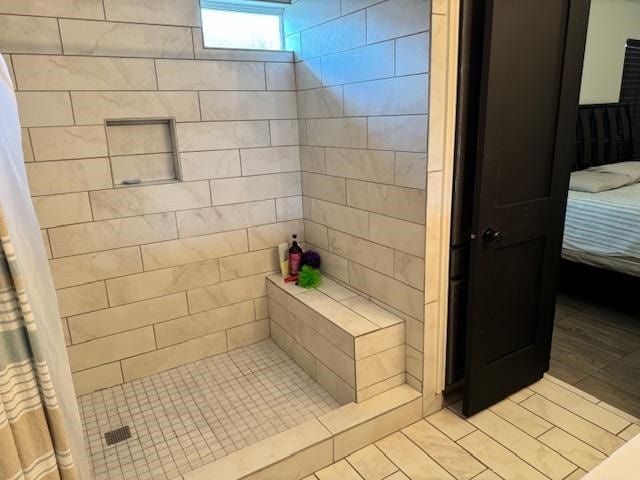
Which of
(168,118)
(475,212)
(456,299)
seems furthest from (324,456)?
(168,118)

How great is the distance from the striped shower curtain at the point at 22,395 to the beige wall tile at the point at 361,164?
1.50 metres

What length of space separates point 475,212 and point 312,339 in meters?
1.06

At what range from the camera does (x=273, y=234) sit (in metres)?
2.72

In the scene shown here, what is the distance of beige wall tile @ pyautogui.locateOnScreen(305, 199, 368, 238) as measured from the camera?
227 centimetres

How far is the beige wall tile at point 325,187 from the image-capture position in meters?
2.38

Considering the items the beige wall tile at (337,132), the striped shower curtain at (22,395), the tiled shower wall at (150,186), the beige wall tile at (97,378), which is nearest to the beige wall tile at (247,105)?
the tiled shower wall at (150,186)

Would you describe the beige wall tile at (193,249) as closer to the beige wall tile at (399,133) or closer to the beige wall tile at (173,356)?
the beige wall tile at (173,356)

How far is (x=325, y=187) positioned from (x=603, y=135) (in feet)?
11.0

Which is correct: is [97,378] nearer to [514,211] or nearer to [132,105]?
[132,105]

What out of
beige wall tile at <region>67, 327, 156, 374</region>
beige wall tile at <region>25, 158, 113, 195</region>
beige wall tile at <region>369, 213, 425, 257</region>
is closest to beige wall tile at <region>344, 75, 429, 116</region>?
beige wall tile at <region>369, 213, 425, 257</region>

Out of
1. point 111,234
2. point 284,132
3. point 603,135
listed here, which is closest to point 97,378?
point 111,234

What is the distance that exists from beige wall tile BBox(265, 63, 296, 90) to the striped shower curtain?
1848 mm

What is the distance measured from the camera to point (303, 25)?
8.09 feet

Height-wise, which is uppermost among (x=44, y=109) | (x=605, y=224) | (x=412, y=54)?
(x=412, y=54)
